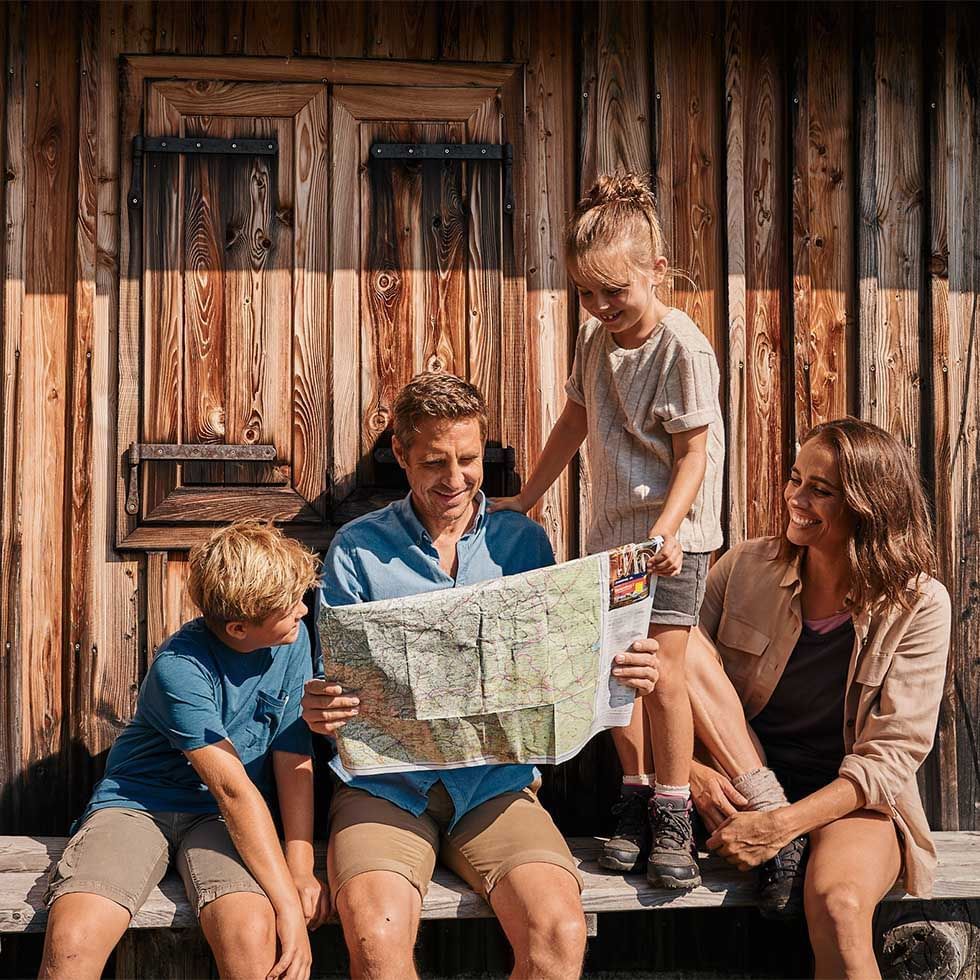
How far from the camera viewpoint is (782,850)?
3.00m

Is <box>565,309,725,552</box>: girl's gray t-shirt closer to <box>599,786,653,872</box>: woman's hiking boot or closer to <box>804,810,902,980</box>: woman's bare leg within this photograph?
<box>599,786,653,872</box>: woman's hiking boot

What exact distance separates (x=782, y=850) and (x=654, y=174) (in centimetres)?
213

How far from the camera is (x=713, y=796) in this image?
10.2 ft

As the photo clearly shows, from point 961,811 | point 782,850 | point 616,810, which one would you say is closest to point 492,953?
point 616,810

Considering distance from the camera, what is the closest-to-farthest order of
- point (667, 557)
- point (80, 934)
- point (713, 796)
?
point (80, 934), point (667, 557), point (713, 796)

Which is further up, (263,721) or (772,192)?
(772,192)

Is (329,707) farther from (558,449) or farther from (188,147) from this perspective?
(188,147)

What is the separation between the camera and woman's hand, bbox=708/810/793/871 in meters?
2.99

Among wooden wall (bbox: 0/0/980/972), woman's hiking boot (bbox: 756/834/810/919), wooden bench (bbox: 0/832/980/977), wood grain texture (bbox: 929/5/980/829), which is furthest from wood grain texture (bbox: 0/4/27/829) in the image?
wood grain texture (bbox: 929/5/980/829)

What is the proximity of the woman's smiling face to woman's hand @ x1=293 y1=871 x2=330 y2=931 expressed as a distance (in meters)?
1.60

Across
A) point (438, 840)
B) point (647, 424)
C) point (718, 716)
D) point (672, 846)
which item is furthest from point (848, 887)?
point (647, 424)

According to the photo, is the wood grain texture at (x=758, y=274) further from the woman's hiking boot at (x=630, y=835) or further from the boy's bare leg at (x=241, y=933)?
the boy's bare leg at (x=241, y=933)

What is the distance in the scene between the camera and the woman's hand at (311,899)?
2830 mm

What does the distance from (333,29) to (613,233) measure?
52.4 inches
